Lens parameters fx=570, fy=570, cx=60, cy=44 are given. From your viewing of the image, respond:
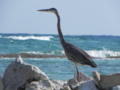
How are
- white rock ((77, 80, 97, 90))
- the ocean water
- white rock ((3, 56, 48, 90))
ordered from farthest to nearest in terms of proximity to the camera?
the ocean water, white rock ((3, 56, 48, 90)), white rock ((77, 80, 97, 90))

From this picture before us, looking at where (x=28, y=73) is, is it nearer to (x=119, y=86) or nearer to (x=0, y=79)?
(x=0, y=79)

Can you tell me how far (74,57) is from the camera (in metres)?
11.3

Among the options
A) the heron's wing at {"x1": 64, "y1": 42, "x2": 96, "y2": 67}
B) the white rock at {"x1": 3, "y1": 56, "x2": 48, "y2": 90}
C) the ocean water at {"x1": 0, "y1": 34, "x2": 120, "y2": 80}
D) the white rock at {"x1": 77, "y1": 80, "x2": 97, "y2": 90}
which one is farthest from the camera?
the ocean water at {"x1": 0, "y1": 34, "x2": 120, "y2": 80}

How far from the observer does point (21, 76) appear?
35.0 ft

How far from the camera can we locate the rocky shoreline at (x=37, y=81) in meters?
10.1

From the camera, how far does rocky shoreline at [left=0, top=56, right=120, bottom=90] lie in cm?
1014

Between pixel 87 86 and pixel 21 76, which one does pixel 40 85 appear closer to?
pixel 21 76

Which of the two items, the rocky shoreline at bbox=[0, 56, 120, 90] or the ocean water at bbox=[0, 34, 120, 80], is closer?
the rocky shoreline at bbox=[0, 56, 120, 90]

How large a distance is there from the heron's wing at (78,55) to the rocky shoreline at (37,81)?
1.52 ft

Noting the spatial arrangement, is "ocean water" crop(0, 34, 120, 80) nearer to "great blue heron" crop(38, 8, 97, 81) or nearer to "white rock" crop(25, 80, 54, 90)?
"great blue heron" crop(38, 8, 97, 81)

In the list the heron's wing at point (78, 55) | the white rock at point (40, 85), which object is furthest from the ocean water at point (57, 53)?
the white rock at point (40, 85)

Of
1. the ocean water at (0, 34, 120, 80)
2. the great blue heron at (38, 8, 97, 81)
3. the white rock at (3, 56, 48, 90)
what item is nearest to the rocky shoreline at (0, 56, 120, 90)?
the white rock at (3, 56, 48, 90)

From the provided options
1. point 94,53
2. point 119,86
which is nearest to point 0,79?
point 119,86

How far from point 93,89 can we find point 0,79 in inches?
71.7
